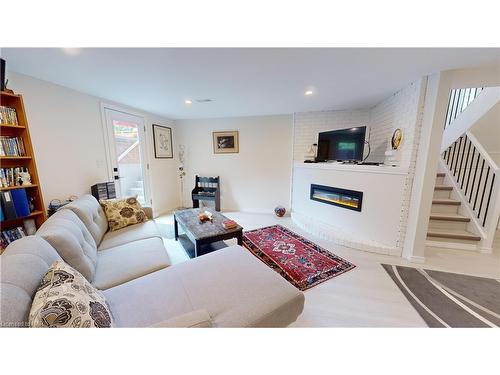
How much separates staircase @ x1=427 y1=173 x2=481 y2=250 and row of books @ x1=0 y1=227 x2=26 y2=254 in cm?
488

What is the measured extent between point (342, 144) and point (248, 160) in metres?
2.00

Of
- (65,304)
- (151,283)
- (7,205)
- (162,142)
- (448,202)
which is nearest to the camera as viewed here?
(65,304)

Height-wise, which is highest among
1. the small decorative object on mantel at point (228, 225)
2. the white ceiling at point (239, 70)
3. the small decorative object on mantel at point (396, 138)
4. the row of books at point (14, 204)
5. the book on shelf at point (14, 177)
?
the white ceiling at point (239, 70)

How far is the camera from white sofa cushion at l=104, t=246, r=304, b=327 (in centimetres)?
97

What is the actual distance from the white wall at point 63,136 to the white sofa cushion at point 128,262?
136 centimetres

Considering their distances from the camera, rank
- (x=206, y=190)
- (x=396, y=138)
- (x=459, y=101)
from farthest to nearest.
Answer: (x=206, y=190), (x=459, y=101), (x=396, y=138)

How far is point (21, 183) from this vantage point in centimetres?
177

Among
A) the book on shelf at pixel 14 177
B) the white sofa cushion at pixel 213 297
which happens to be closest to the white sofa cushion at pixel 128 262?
the white sofa cushion at pixel 213 297

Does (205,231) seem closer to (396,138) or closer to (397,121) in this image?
(396,138)

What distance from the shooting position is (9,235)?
1.72m

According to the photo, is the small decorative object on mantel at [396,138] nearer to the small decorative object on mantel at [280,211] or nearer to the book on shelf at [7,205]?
the small decorative object on mantel at [280,211]

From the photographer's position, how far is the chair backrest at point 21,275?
66 centimetres

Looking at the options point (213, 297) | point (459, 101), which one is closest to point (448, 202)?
point (459, 101)
